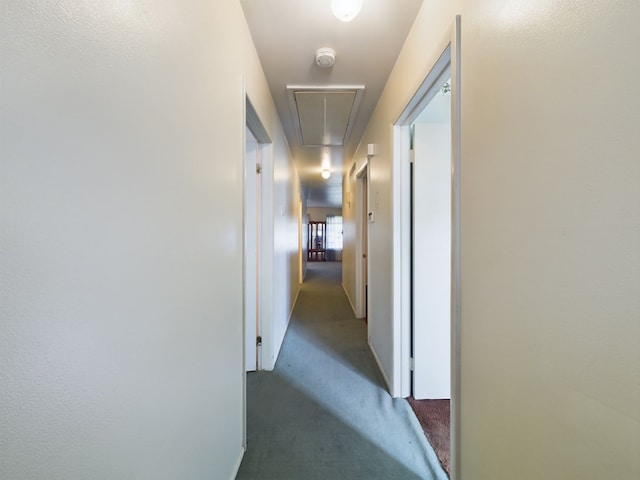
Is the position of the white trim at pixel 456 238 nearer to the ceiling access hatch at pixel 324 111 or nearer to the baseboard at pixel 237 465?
the baseboard at pixel 237 465

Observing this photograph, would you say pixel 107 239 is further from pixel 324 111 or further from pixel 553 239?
pixel 324 111

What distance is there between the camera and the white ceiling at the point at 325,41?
1.44m

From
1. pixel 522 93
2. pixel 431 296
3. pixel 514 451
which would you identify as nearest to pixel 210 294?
pixel 514 451

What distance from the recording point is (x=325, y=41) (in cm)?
169

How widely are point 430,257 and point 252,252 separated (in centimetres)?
145

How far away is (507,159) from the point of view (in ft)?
2.68

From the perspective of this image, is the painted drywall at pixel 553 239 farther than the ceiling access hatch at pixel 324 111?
No

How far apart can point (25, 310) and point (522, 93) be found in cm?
117

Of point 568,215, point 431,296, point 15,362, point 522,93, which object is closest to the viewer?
point 15,362

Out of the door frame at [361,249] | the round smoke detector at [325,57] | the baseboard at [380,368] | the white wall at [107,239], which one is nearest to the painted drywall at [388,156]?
the baseboard at [380,368]

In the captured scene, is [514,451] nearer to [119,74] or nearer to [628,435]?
[628,435]

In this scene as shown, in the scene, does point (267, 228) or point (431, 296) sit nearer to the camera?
point (431, 296)

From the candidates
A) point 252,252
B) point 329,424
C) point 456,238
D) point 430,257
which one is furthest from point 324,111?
point 329,424

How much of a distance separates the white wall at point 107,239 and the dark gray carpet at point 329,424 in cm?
61
